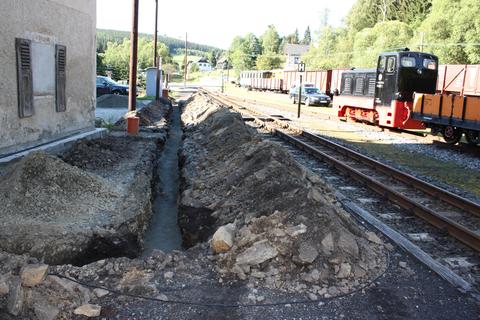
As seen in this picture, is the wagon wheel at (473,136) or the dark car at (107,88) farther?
the dark car at (107,88)

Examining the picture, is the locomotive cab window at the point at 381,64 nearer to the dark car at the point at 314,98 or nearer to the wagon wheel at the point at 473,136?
the wagon wheel at the point at 473,136

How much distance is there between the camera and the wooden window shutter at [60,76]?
11969mm

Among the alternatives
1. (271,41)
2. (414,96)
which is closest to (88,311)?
(414,96)

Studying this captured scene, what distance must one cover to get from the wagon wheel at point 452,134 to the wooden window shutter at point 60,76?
12.2 meters

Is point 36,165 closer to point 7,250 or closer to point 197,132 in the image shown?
point 7,250

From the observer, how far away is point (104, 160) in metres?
11.6

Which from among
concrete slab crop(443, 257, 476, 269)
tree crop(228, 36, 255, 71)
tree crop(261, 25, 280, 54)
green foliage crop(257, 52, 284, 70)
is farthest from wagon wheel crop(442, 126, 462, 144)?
tree crop(261, 25, 280, 54)

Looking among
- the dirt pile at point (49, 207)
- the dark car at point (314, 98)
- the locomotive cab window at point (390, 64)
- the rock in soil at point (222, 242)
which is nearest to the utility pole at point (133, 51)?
the locomotive cab window at point (390, 64)

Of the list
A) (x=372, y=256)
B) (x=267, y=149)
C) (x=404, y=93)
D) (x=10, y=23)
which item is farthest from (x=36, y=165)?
(x=404, y=93)

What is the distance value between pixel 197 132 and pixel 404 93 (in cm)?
822

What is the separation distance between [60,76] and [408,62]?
43.4 ft

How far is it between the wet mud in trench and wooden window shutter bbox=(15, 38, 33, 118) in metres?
3.28

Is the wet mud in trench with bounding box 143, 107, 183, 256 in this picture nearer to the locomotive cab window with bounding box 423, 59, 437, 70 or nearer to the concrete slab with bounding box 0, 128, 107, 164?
the concrete slab with bounding box 0, 128, 107, 164

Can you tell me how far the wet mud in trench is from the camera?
339 inches
